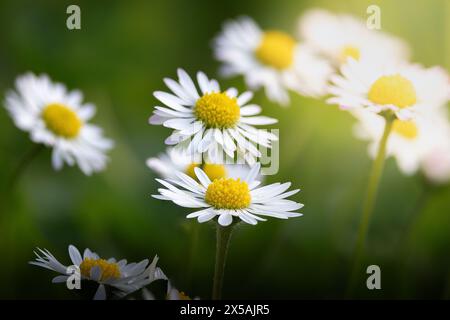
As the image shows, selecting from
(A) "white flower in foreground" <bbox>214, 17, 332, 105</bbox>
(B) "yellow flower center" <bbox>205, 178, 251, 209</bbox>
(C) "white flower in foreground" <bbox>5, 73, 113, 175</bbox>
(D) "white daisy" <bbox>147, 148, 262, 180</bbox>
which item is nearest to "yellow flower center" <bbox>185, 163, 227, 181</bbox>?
(D) "white daisy" <bbox>147, 148, 262, 180</bbox>

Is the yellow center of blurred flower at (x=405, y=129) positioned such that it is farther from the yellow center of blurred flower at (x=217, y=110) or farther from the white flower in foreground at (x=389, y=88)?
the yellow center of blurred flower at (x=217, y=110)

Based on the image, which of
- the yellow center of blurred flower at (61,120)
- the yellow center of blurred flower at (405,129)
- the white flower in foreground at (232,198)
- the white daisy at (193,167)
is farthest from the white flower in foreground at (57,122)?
the yellow center of blurred flower at (405,129)

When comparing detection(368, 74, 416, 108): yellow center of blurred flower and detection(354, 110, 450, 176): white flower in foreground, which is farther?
detection(354, 110, 450, 176): white flower in foreground

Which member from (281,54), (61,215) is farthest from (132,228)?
(281,54)

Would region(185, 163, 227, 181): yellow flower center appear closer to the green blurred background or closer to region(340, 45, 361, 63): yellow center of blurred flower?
the green blurred background

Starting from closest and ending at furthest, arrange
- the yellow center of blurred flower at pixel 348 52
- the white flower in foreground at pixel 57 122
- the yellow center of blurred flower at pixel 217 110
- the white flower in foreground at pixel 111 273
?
1. the white flower in foreground at pixel 111 273
2. the yellow center of blurred flower at pixel 217 110
3. the white flower in foreground at pixel 57 122
4. the yellow center of blurred flower at pixel 348 52
